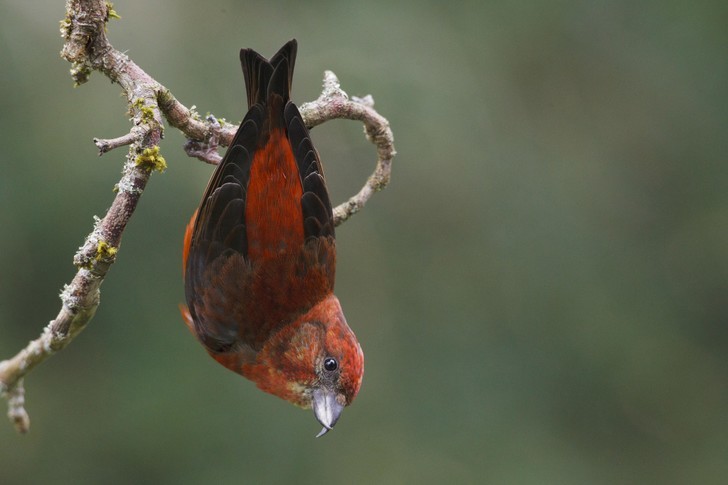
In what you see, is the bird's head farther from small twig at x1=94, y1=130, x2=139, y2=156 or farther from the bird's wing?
small twig at x1=94, y1=130, x2=139, y2=156

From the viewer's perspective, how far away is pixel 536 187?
6219mm

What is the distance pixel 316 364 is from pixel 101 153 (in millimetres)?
1349

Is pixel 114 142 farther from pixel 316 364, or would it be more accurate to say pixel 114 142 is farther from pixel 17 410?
pixel 316 364

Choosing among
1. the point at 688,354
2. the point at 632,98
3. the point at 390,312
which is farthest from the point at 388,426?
the point at 632,98

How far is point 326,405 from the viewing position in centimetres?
321

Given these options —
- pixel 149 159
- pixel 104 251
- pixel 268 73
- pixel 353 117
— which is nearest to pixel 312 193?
pixel 353 117

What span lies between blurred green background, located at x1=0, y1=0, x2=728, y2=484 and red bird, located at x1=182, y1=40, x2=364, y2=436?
1.62 m

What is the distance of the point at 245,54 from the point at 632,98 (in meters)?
4.20

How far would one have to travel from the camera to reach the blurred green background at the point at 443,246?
5.03 metres

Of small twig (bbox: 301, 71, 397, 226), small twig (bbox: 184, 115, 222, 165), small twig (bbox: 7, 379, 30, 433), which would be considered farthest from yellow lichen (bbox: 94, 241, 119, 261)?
small twig (bbox: 301, 71, 397, 226)

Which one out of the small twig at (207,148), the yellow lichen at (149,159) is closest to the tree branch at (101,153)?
the yellow lichen at (149,159)

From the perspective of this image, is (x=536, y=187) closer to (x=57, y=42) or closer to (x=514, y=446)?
(x=514, y=446)

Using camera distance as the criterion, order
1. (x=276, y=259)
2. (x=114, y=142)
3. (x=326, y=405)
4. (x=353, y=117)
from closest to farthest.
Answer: (x=114, y=142)
(x=353, y=117)
(x=326, y=405)
(x=276, y=259)

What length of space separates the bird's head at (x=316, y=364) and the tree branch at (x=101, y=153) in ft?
2.77
